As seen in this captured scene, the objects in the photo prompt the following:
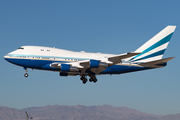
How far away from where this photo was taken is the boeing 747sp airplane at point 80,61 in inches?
1976

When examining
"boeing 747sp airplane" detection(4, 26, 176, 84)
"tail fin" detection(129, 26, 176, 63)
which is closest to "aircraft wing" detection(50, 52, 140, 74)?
"boeing 747sp airplane" detection(4, 26, 176, 84)

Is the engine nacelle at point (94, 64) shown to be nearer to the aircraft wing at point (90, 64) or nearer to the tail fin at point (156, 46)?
the aircraft wing at point (90, 64)

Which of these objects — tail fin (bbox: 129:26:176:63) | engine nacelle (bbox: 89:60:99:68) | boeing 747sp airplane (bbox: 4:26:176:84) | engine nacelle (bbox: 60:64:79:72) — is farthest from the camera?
tail fin (bbox: 129:26:176:63)

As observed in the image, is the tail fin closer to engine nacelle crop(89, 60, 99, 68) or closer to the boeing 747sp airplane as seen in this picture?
the boeing 747sp airplane

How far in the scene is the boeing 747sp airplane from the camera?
165ft

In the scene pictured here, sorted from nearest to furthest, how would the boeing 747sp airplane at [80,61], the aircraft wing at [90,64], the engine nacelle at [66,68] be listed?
the aircraft wing at [90,64], the engine nacelle at [66,68], the boeing 747sp airplane at [80,61]

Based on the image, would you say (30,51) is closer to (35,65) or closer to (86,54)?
(35,65)

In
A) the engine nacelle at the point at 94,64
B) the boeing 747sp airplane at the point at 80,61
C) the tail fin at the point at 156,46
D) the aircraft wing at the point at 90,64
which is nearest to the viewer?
the engine nacelle at the point at 94,64

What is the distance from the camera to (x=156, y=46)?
59312 millimetres

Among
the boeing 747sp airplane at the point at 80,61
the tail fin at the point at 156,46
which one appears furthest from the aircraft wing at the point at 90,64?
the tail fin at the point at 156,46

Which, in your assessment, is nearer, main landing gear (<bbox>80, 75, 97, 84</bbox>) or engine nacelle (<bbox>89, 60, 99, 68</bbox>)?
engine nacelle (<bbox>89, 60, 99, 68</bbox>)

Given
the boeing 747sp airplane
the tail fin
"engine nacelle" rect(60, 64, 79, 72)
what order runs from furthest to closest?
the tail fin < the boeing 747sp airplane < "engine nacelle" rect(60, 64, 79, 72)

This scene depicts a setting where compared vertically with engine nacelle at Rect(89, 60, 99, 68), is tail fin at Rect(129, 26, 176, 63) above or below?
above

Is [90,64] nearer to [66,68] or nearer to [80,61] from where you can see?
[80,61]
